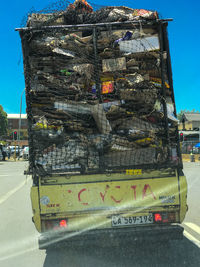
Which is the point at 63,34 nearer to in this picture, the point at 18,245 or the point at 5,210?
the point at 18,245

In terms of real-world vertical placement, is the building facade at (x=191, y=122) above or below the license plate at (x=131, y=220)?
above

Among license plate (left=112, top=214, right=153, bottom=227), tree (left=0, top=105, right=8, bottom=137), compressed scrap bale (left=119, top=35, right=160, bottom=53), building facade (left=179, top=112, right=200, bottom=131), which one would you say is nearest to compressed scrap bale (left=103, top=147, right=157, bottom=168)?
license plate (left=112, top=214, right=153, bottom=227)

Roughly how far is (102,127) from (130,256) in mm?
1801

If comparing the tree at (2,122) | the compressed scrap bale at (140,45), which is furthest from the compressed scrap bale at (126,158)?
the tree at (2,122)

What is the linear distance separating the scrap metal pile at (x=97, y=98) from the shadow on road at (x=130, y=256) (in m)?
1.19

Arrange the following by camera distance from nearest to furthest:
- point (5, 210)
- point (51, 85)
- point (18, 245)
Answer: point (51, 85) → point (18, 245) → point (5, 210)

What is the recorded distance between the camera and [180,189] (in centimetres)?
398

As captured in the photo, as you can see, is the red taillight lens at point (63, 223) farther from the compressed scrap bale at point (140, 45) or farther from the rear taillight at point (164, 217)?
the compressed scrap bale at point (140, 45)

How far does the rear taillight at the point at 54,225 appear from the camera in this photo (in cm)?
382

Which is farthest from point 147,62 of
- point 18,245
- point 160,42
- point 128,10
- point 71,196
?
point 18,245

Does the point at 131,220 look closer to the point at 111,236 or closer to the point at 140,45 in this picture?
the point at 111,236

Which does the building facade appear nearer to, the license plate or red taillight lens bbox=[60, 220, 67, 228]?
the license plate

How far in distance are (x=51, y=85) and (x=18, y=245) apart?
260 cm

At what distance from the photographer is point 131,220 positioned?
3891 mm
